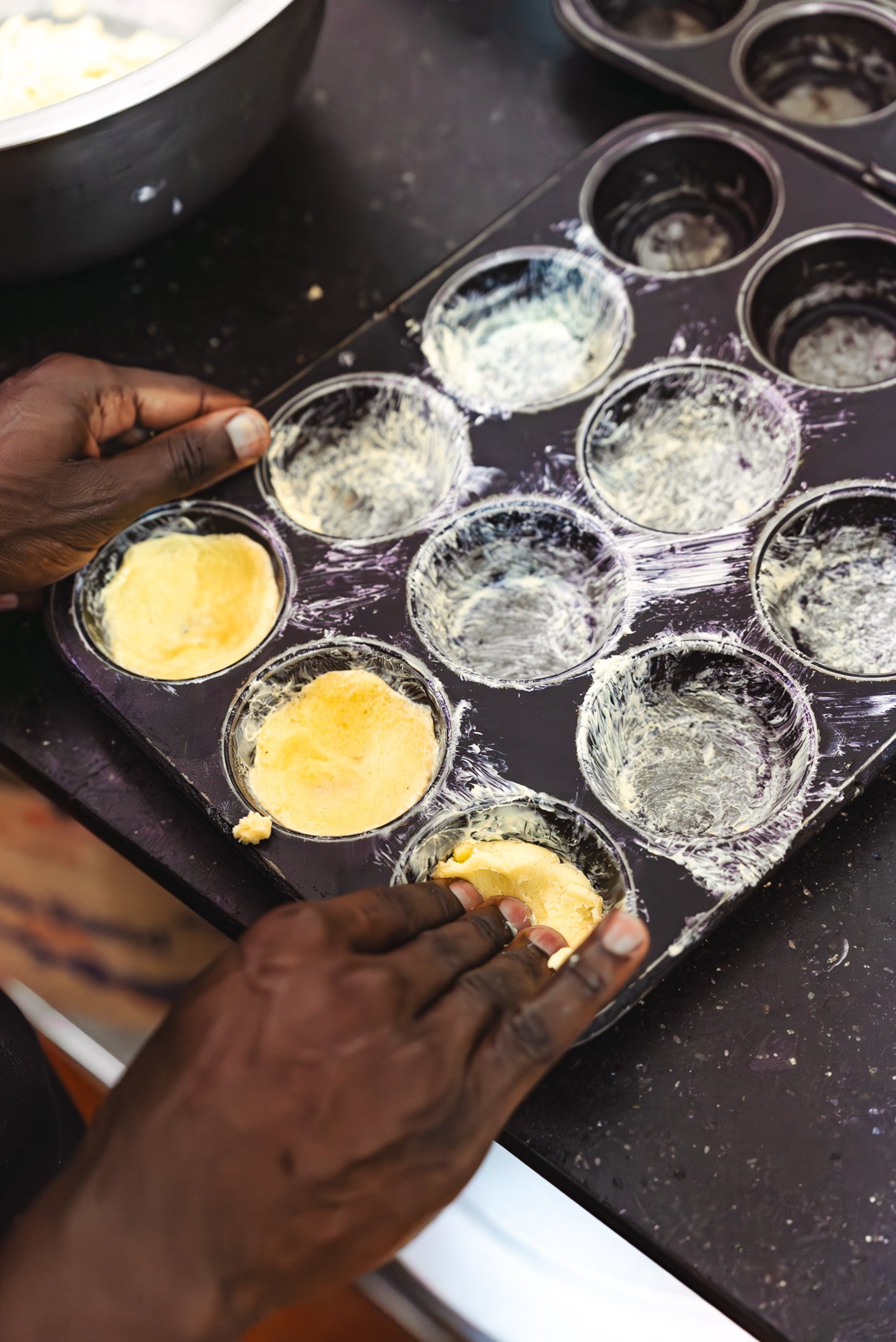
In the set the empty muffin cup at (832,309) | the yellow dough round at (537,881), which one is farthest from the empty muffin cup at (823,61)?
the yellow dough round at (537,881)

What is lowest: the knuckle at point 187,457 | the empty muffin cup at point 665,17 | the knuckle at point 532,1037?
the knuckle at point 532,1037

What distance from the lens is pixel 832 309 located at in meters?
2.22

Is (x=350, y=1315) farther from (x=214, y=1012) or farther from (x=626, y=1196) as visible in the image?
(x=214, y=1012)

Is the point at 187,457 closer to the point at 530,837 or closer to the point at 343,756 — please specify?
the point at 343,756

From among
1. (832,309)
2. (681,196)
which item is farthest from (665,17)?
(832,309)

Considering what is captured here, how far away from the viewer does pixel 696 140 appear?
7.44 ft

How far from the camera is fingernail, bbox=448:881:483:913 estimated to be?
4.91 ft

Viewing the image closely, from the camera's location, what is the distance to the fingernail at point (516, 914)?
1487 mm

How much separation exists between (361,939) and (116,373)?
1063 mm

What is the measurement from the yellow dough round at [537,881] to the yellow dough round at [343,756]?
0.13 metres

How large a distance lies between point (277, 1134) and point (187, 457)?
3.63 ft

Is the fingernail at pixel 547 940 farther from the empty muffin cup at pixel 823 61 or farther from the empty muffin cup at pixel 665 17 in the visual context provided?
the empty muffin cup at pixel 665 17

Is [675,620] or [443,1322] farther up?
[675,620]

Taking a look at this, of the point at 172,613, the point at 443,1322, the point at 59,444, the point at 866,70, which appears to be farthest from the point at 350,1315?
the point at 866,70
